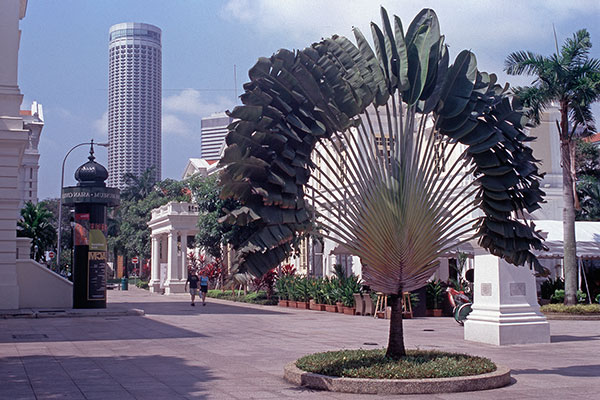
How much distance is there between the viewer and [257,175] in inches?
372

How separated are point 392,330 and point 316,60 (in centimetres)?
423

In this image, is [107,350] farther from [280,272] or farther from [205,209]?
[205,209]

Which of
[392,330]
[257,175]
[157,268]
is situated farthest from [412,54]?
[157,268]

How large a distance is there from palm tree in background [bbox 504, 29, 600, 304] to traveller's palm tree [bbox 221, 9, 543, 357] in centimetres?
1553

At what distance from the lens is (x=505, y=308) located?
50.6 ft

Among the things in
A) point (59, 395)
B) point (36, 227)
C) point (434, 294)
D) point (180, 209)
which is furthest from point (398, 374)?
point (36, 227)

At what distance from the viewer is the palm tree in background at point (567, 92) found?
25406mm

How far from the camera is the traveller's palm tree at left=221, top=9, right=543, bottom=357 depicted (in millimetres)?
9438

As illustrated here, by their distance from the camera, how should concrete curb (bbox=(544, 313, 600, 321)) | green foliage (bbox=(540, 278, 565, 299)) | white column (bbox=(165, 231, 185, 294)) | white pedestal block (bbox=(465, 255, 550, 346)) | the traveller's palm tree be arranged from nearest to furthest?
the traveller's palm tree < white pedestal block (bbox=(465, 255, 550, 346)) < concrete curb (bbox=(544, 313, 600, 321)) < green foliage (bbox=(540, 278, 565, 299)) < white column (bbox=(165, 231, 185, 294))

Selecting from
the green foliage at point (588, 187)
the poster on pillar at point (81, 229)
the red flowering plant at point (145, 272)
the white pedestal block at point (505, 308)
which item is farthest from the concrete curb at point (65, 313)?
the red flowering plant at point (145, 272)

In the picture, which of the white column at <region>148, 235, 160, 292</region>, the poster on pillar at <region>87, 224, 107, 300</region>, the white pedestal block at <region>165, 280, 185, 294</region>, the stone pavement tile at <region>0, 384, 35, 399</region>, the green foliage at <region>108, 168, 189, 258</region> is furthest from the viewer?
the green foliage at <region>108, 168, 189, 258</region>

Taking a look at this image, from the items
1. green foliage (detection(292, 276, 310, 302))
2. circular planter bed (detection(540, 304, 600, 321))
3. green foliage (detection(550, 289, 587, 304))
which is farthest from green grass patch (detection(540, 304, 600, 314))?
green foliage (detection(292, 276, 310, 302))

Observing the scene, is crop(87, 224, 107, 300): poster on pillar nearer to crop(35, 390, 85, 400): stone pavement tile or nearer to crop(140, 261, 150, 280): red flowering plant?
crop(35, 390, 85, 400): stone pavement tile

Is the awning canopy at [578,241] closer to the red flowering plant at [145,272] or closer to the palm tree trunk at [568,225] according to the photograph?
the palm tree trunk at [568,225]
